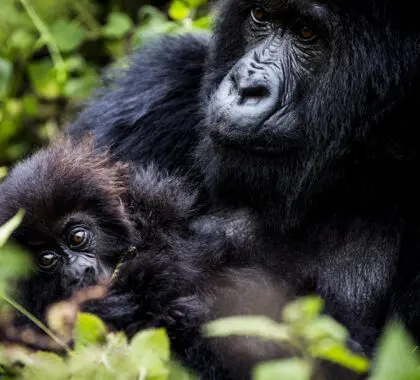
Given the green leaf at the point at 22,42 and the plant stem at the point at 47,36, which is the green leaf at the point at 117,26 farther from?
the green leaf at the point at 22,42

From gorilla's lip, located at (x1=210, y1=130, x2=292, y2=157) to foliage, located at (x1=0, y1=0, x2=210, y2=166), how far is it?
1.70 m

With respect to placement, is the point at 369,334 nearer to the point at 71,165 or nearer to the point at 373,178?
the point at 373,178

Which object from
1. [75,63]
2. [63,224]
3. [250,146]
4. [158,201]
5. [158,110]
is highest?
[75,63]

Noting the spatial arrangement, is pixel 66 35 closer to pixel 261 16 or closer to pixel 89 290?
pixel 261 16

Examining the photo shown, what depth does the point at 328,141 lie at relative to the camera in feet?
11.2

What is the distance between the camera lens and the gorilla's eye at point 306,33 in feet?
11.3

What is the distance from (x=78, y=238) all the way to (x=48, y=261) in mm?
145

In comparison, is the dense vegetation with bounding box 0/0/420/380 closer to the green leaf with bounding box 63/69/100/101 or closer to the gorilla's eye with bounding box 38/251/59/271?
the green leaf with bounding box 63/69/100/101

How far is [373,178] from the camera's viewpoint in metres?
3.47

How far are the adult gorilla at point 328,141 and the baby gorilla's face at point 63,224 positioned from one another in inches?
20.7

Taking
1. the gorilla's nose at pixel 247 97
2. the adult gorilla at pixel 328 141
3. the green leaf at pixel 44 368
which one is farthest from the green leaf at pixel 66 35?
the green leaf at pixel 44 368

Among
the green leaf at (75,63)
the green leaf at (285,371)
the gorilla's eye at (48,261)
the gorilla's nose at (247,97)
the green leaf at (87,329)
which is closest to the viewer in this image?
the green leaf at (285,371)

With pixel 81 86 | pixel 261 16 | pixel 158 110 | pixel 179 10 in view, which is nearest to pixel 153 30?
pixel 179 10

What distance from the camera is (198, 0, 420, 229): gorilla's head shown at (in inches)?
130
